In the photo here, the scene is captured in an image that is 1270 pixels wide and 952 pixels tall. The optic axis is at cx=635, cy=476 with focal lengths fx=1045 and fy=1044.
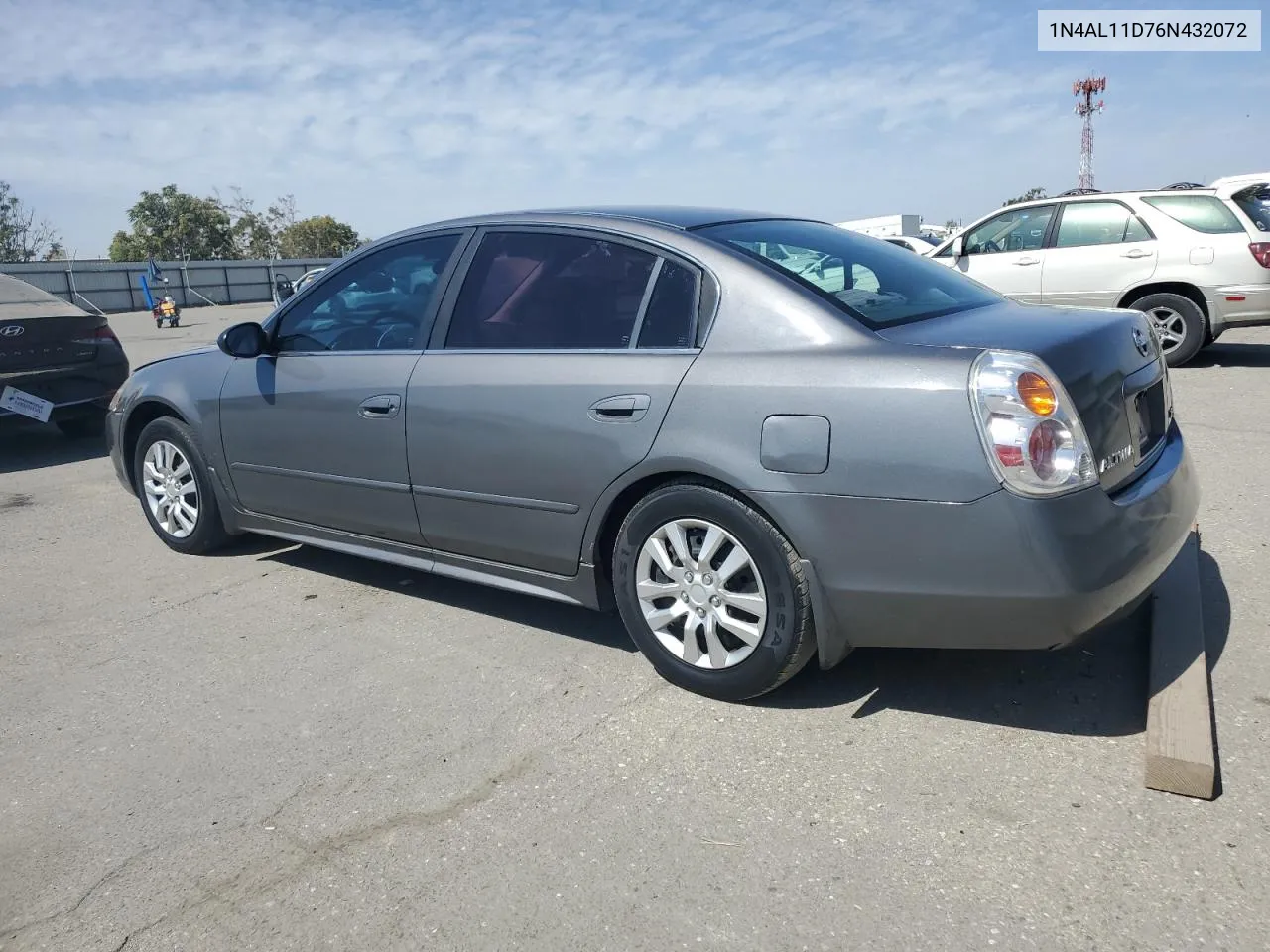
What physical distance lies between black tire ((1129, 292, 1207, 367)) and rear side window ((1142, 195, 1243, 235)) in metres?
0.64

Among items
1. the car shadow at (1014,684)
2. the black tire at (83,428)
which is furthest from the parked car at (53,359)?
the car shadow at (1014,684)

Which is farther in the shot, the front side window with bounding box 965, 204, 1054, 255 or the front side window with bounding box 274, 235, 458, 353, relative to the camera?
the front side window with bounding box 965, 204, 1054, 255

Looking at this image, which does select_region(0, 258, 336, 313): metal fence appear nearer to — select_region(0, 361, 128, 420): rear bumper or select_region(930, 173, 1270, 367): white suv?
select_region(0, 361, 128, 420): rear bumper

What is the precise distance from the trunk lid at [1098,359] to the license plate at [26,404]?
6.85 metres

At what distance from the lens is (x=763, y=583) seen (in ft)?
10.2

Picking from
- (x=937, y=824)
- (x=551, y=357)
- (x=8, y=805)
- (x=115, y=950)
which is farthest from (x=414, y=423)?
(x=937, y=824)

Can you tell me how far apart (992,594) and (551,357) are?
165 cm

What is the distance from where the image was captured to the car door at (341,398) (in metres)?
4.07

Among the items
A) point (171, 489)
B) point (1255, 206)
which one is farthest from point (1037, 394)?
point (1255, 206)

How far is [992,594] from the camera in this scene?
9.13 feet

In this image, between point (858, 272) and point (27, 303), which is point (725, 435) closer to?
point (858, 272)

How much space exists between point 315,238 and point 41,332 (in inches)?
2675

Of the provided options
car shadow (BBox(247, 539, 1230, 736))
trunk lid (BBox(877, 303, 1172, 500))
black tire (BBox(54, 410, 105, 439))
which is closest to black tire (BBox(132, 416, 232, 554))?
car shadow (BBox(247, 539, 1230, 736))

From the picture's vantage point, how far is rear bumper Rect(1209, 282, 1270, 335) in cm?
920
